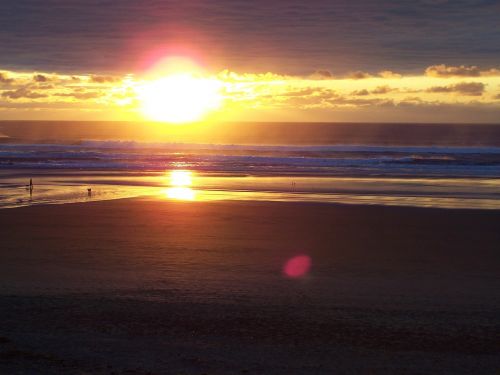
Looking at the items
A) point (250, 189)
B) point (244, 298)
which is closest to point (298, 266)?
point (244, 298)

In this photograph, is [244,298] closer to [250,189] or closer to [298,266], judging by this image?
[298,266]

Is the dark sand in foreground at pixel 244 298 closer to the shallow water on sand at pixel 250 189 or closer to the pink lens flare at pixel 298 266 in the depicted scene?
the pink lens flare at pixel 298 266

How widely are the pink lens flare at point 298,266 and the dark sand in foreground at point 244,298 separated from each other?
22 cm

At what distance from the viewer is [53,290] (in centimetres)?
888

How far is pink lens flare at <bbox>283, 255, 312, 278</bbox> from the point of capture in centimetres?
1012

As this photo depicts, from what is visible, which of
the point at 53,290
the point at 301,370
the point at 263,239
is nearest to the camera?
the point at 301,370

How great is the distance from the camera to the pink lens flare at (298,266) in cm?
1012

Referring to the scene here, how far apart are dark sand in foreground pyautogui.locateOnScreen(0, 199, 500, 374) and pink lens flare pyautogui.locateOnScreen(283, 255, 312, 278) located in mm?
224

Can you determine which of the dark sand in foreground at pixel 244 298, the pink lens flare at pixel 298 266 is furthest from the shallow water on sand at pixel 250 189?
the pink lens flare at pixel 298 266

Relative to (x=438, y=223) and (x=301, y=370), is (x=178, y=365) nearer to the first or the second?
(x=301, y=370)

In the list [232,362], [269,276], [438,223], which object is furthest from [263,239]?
[232,362]

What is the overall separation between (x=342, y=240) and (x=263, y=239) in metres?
1.75

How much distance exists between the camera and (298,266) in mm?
10688

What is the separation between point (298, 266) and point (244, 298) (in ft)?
7.62
